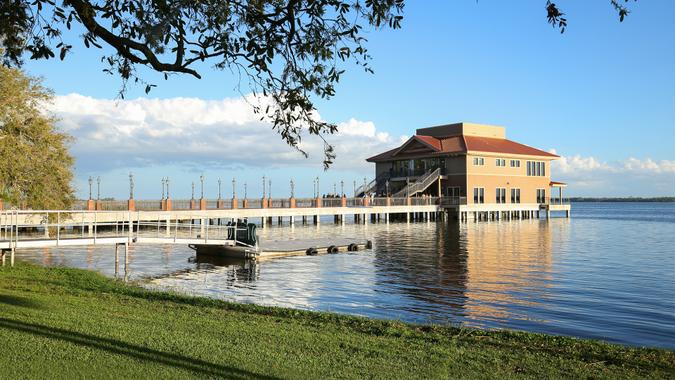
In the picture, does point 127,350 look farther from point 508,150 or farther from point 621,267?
point 508,150

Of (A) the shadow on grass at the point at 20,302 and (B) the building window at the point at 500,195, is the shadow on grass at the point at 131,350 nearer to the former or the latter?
(A) the shadow on grass at the point at 20,302

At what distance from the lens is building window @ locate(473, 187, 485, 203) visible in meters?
69.5

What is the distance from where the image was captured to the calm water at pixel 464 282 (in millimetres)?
15336

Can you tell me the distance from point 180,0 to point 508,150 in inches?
2703

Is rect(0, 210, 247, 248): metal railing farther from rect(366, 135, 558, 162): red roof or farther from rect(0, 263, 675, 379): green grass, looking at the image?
rect(366, 135, 558, 162): red roof

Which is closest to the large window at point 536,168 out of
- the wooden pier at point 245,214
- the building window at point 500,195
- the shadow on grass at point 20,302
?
the wooden pier at point 245,214

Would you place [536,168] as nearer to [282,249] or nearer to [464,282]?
[282,249]

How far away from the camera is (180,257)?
30.6 meters

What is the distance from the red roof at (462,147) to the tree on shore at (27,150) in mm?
48419

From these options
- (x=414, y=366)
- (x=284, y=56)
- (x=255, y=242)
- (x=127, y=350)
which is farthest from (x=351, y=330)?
(x=255, y=242)

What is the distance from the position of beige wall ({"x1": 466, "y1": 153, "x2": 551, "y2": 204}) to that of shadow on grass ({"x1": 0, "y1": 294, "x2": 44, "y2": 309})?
193 ft

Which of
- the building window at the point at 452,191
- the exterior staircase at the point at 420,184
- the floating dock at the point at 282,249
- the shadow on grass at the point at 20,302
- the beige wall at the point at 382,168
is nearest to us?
the shadow on grass at the point at 20,302

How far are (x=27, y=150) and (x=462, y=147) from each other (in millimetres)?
51647

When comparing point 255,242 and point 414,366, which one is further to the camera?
point 255,242
